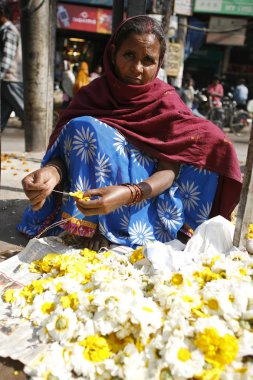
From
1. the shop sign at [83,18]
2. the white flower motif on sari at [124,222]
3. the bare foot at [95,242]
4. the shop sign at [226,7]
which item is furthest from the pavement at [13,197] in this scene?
the shop sign at [226,7]

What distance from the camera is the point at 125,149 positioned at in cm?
232

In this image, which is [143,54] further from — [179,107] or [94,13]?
[94,13]

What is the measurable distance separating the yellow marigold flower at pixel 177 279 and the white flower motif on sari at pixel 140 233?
2.13 feet

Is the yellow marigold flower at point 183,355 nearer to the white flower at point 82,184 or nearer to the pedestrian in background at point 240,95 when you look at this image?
the white flower at point 82,184

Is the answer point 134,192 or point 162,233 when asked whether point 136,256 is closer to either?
point 134,192

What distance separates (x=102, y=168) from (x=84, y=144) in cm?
18

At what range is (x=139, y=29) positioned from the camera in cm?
222

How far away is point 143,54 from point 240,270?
1331 millimetres

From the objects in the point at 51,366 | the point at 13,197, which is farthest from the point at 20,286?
the point at 13,197

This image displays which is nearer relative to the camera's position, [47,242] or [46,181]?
[46,181]

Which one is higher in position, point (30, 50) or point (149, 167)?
point (30, 50)

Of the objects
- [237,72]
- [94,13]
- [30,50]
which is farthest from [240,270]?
[237,72]

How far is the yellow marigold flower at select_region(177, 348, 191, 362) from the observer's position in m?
1.33

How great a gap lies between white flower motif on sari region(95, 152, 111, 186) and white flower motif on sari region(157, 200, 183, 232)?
0.42m
